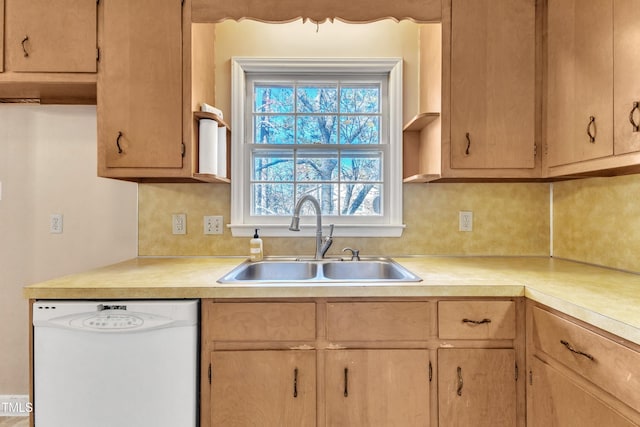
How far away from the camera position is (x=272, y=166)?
224cm

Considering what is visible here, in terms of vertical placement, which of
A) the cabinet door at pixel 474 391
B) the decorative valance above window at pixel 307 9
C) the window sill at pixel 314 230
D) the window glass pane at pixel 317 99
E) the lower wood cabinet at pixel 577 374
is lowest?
the cabinet door at pixel 474 391

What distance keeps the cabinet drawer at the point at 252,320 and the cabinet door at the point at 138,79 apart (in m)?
0.88

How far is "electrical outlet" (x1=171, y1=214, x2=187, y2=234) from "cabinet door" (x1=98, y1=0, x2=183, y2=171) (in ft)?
1.58

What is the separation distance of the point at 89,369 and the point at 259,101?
5.37 feet

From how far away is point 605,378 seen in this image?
1.02 metres

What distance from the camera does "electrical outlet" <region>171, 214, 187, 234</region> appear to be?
214cm

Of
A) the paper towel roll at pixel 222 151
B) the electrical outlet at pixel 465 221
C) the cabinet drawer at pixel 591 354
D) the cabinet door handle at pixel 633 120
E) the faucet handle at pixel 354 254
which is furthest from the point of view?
the electrical outlet at pixel 465 221

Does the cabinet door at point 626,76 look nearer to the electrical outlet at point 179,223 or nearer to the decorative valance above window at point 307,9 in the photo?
the decorative valance above window at point 307,9

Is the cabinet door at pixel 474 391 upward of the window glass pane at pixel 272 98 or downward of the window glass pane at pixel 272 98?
downward

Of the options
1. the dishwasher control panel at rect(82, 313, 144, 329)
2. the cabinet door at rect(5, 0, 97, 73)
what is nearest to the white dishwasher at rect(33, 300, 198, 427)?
the dishwasher control panel at rect(82, 313, 144, 329)

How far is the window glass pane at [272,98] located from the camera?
7.33ft

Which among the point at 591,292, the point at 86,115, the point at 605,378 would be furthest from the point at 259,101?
the point at 605,378

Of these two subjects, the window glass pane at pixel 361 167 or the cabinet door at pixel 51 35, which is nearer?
the cabinet door at pixel 51 35

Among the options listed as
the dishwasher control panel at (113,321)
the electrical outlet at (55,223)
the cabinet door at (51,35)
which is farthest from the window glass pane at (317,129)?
the electrical outlet at (55,223)
